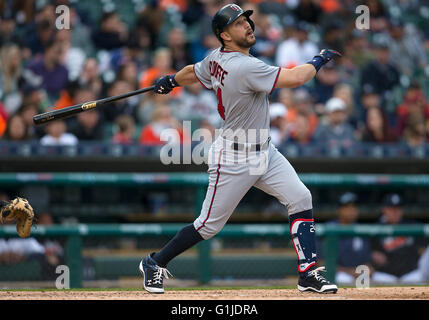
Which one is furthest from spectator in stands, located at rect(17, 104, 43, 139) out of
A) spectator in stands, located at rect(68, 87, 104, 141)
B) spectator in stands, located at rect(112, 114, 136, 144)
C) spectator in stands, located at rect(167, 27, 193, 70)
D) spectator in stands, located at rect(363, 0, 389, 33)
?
spectator in stands, located at rect(363, 0, 389, 33)

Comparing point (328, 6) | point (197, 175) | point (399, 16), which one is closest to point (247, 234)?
point (197, 175)

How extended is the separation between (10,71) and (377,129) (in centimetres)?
405

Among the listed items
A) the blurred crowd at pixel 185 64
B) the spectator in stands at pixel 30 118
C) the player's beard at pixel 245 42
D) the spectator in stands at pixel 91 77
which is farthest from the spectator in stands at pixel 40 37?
the player's beard at pixel 245 42

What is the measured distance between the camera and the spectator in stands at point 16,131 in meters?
7.09

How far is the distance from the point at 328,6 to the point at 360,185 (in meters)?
4.60

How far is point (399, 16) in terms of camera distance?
11383mm

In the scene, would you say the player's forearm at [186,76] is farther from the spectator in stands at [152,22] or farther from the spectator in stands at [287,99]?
the spectator in stands at [152,22]

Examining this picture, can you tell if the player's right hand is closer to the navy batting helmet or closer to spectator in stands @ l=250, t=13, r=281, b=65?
the navy batting helmet

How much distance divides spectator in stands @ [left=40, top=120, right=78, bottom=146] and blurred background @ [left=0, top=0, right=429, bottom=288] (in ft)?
0.06

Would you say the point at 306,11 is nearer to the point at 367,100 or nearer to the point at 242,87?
the point at 367,100

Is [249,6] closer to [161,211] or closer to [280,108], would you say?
[280,108]

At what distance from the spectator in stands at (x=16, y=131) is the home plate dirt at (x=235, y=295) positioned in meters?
2.15

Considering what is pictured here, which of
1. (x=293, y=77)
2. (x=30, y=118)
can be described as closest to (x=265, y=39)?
(x=30, y=118)

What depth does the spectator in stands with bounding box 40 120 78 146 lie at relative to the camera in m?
7.25
